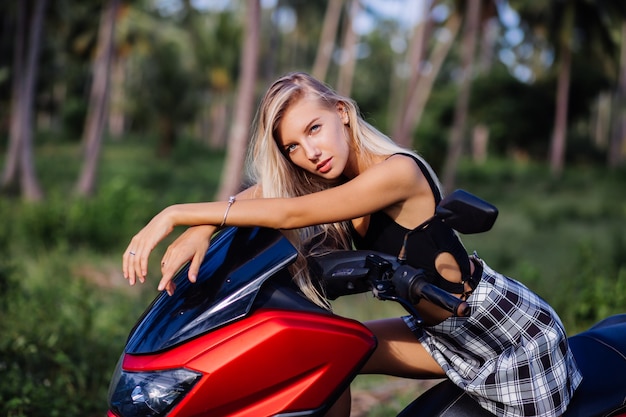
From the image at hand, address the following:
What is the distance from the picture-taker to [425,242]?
184 cm

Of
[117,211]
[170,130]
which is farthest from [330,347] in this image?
[170,130]

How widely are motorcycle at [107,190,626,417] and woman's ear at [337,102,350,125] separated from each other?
0.49 meters

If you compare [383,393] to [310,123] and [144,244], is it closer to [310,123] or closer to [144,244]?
[310,123]

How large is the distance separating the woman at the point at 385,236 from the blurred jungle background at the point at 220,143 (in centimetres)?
189

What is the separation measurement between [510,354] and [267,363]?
0.70m

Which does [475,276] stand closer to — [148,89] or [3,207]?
[3,207]

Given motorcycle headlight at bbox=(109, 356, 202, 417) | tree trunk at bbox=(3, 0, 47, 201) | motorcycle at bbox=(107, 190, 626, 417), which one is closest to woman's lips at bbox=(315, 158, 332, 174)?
motorcycle at bbox=(107, 190, 626, 417)

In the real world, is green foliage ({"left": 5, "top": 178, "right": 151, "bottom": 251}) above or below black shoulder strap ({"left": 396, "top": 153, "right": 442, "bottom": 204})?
below

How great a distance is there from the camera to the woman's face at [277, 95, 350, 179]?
6.59 ft

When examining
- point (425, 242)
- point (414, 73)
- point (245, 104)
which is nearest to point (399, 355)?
point (425, 242)

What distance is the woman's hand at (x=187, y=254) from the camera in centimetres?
170

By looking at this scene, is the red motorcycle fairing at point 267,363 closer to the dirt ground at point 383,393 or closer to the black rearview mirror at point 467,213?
the black rearview mirror at point 467,213

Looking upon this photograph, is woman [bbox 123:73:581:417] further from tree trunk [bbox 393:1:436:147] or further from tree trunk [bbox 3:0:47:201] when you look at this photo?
tree trunk [bbox 393:1:436:147]

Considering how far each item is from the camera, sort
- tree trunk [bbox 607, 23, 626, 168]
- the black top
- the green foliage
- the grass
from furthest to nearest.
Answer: tree trunk [bbox 607, 23, 626, 168]
the green foliage
the grass
the black top
